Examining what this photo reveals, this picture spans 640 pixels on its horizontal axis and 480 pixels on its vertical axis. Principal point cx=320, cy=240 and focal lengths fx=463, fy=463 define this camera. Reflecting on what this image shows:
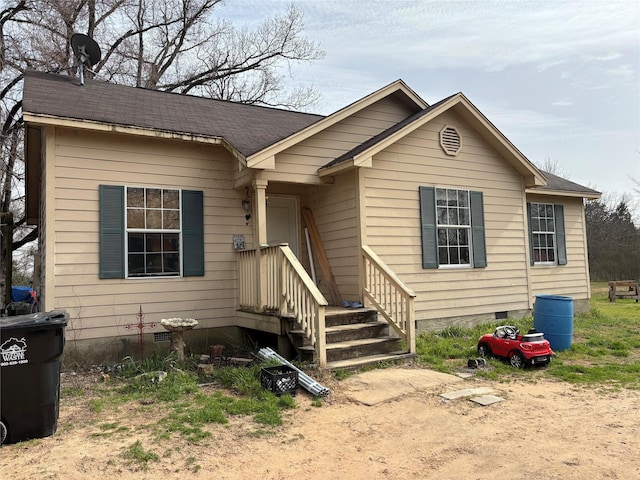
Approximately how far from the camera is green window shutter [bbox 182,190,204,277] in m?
7.38

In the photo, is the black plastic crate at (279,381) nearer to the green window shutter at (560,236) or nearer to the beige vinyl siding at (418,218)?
the beige vinyl siding at (418,218)

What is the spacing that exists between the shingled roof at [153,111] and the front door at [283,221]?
1.21 metres

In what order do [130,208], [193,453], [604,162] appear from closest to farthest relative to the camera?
[193,453] → [130,208] → [604,162]

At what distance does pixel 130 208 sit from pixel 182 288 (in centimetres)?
147

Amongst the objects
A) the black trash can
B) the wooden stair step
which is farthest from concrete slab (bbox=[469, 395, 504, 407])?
the black trash can

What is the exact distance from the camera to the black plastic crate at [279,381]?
16.2 feet

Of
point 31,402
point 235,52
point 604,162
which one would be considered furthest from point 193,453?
point 604,162

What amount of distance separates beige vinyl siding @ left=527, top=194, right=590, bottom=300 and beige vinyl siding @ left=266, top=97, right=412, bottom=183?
14.6 feet

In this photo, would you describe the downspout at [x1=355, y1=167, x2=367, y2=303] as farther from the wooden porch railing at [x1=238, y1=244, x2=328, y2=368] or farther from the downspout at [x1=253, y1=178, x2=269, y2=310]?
the downspout at [x1=253, y1=178, x2=269, y2=310]

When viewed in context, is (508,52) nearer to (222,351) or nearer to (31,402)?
(222,351)

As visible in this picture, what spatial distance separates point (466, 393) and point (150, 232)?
16.5ft

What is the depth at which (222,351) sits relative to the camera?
7.16 m

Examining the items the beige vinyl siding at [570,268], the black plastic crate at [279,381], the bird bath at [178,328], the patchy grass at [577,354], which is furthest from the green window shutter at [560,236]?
the bird bath at [178,328]

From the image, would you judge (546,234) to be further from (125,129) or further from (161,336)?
(125,129)
